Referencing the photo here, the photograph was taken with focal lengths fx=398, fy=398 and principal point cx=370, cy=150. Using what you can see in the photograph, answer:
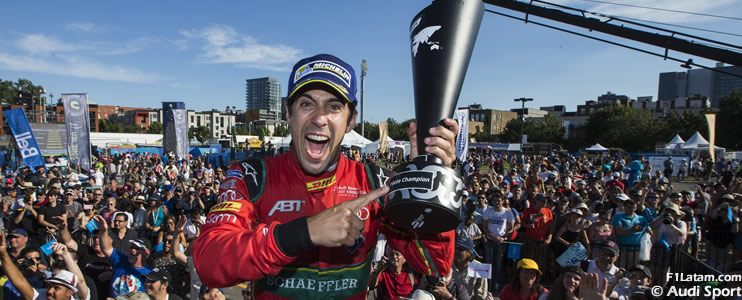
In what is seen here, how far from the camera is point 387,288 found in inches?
235

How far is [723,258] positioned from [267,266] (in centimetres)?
1158

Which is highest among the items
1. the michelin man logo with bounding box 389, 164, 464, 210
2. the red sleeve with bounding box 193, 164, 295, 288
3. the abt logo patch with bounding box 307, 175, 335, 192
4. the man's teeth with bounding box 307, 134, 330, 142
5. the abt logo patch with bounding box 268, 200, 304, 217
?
the man's teeth with bounding box 307, 134, 330, 142

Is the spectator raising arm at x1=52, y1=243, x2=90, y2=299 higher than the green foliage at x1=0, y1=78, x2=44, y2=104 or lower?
lower

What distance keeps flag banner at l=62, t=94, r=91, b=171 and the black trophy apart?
734 inches

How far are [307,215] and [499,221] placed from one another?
24.5 feet

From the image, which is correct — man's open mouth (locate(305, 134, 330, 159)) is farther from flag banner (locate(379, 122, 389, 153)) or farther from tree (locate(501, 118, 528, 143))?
tree (locate(501, 118, 528, 143))

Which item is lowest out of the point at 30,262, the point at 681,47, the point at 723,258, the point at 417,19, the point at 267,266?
the point at 723,258

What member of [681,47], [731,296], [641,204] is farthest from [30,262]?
[681,47]

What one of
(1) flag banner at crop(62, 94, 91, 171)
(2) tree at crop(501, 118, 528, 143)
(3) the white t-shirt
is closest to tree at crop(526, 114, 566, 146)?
(2) tree at crop(501, 118, 528, 143)

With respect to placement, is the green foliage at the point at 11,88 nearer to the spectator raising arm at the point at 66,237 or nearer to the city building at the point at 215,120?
the city building at the point at 215,120

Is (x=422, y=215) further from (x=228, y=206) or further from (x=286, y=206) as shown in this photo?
(x=228, y=206)

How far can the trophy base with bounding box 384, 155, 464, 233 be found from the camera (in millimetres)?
1758

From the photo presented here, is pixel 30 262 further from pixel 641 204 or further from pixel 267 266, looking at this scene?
pixel 641 204

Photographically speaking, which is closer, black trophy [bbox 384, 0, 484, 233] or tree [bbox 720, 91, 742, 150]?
black trophy [bbox 384, 0, 484, 233]
